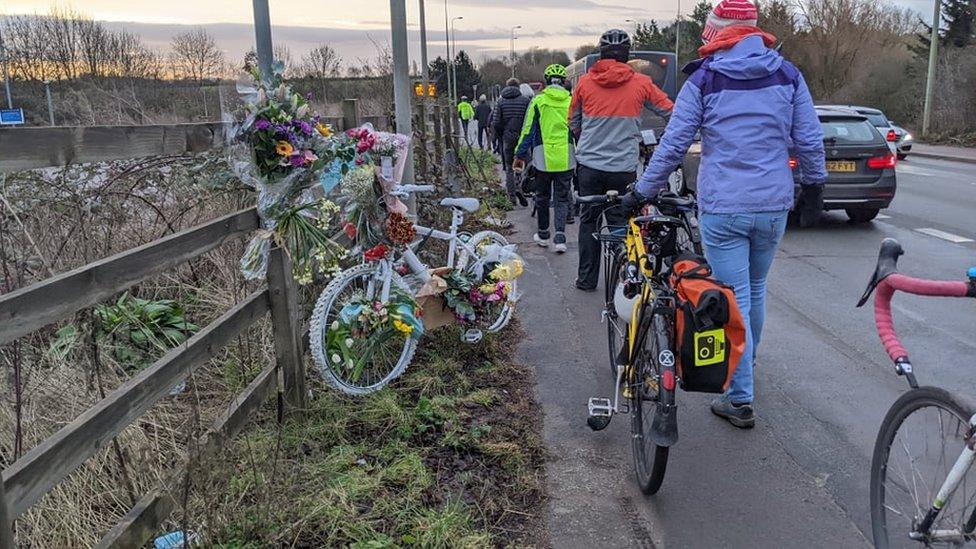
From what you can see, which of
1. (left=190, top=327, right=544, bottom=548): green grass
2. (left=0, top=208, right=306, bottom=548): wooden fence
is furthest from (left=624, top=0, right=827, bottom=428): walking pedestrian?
(left=0, top=208, right=306, bottom=548): wooden fence

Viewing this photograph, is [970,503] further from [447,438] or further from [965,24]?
[965,24]

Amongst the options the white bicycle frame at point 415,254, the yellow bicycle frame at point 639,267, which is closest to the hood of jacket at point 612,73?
the white bicycle frame at point 415,254

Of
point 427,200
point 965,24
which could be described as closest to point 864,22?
point 965,24

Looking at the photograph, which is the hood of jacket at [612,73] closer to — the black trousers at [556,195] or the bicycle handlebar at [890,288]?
the black trousers at [556,195]

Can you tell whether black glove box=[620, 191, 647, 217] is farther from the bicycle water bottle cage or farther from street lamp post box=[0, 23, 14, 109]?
street lamp post box=[0, 23, 14, 109]

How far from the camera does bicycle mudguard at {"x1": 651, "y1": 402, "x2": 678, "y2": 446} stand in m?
3.20

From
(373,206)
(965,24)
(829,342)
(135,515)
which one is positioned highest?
(965,24)

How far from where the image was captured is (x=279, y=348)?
3977 mm

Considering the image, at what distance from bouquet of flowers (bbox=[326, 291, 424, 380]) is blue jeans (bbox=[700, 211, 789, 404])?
5.77 feet

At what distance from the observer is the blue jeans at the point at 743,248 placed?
3.86 m

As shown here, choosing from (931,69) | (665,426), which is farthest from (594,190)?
(931,69)

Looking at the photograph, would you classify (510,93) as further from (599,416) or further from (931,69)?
(931,69)

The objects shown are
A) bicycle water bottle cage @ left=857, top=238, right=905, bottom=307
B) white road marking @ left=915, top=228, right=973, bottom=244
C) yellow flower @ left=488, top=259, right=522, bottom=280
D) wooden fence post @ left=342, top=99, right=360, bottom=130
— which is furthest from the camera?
white road marking @ left=915, top=228, right=973, bottom=244

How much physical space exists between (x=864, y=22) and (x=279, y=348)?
146 ft
